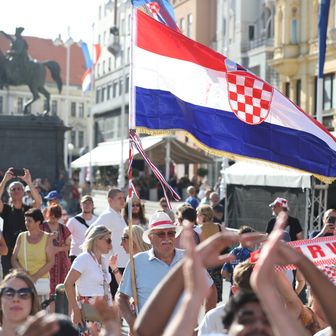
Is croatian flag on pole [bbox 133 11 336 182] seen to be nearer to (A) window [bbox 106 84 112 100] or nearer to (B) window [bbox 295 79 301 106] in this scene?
(B) window [bbox 295 79 301 106]

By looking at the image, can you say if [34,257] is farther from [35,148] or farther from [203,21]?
[203,21]

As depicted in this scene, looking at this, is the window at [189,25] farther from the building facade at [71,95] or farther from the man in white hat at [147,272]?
the man in white hat at [147,272]

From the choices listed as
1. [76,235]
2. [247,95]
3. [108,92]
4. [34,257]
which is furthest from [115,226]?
[108,92]

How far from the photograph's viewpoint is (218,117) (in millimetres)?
9891

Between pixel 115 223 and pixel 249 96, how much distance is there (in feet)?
8.00

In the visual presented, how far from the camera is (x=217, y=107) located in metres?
9.88

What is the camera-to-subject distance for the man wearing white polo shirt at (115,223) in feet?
35.8

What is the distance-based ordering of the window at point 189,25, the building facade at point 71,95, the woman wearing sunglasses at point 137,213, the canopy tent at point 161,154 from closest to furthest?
the woman wearing sunglasses at point 137,213 < the canopy tent at point 161,154 < the window at point 189,25 < the building facade at point 71,95

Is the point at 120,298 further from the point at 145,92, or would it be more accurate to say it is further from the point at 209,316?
the point at 145,92

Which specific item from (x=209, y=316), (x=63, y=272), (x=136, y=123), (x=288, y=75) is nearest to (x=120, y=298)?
(x=209, y=316)

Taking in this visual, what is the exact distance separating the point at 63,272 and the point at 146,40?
8.85ft

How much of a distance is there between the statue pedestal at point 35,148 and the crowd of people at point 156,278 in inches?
659

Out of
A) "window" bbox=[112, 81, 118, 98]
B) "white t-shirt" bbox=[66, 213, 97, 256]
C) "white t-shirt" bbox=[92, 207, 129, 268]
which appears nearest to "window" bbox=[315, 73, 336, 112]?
"white t-shirt" bbox=[66, 213, 97, 256]

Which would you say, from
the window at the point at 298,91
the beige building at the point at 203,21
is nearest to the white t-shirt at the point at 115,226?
the window at the point at 298,91
